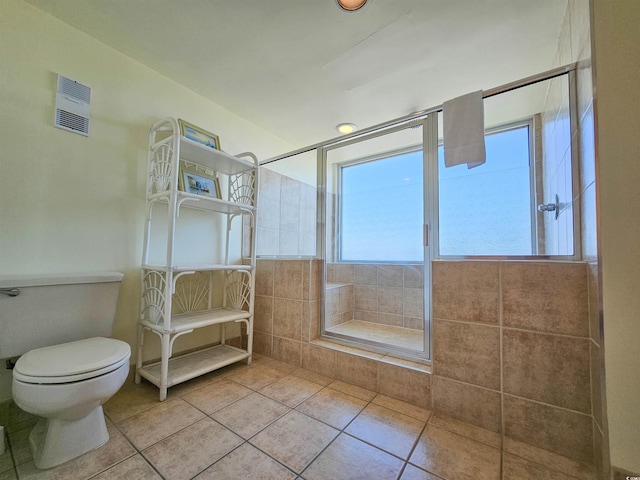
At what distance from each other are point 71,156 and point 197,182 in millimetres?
659

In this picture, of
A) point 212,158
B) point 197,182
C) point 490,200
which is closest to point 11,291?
point 197,182

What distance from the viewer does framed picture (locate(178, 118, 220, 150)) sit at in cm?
174

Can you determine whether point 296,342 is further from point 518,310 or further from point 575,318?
point 575,318

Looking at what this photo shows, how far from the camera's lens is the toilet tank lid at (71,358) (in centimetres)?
95

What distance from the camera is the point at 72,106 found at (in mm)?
1432

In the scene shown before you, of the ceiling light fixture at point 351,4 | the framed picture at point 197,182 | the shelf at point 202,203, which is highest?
the ceiling light fixture at point 351,4

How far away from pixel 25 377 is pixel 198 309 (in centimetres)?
107

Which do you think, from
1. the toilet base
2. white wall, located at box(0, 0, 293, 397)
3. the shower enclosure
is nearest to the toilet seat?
the toilet base

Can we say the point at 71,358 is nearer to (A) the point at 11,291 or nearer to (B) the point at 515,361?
(A) the point at 11,291

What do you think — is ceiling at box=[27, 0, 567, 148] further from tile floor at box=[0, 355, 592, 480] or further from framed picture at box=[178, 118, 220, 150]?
tile floor at box=[0, 355, 592, 480]

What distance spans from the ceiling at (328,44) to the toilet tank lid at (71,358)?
1.69 m

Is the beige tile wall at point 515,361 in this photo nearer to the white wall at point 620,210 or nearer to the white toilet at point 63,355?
the white wall at point 620,210

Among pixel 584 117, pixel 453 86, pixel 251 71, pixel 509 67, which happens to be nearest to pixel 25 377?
pixel 251 71

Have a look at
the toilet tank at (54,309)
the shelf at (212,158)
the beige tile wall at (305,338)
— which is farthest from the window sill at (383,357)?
the shelf at (212,158)
